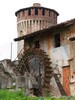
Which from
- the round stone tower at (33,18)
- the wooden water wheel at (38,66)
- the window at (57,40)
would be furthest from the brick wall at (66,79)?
the round stone tower at (33,18)

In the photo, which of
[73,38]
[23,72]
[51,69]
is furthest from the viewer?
[23,72]

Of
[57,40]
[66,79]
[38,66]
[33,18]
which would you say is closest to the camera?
[66,79]

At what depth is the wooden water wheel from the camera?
2512cm

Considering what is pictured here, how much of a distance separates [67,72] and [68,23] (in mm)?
3108

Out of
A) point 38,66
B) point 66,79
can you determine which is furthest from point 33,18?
point 66,79

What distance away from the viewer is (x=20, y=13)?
164ft

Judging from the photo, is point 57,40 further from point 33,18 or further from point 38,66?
point 33,18

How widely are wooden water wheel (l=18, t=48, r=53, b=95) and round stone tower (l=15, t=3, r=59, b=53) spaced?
807 inches

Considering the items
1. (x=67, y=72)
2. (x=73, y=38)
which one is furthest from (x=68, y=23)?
(x=67, y=72)

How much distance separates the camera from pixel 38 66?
26344 millimetres

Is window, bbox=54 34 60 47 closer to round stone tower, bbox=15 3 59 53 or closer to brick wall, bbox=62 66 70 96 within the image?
brick wall, bbox=62 66 70 96

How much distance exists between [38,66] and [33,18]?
2531 centimetres

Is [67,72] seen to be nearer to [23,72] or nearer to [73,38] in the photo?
[73,38]

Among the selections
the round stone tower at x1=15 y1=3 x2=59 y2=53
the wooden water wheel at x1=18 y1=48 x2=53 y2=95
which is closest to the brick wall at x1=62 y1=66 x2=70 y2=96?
the wooden water wheel at x1=18 y1=48 x2=53 y2=95
